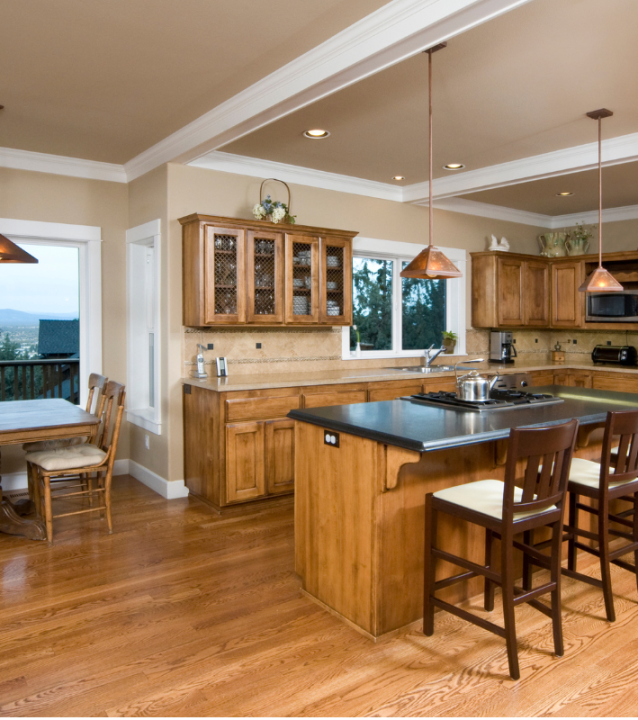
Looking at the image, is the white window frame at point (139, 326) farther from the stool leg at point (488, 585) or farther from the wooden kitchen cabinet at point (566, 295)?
the wooden kitchen cabinet at point (566, 295)

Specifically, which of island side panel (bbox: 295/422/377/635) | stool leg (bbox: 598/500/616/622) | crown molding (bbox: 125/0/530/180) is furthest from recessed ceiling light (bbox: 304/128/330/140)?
stool leg (bbox: 598/500/616/622)

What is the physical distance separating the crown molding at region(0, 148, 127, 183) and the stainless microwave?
5.02 metres

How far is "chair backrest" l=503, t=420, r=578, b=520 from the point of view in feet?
7.16

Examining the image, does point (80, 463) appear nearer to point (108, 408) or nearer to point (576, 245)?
point (108, 408)

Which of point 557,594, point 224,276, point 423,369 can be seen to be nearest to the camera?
point 557,594

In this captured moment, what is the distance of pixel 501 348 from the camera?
21.5ft

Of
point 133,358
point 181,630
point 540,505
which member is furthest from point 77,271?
point 540,505

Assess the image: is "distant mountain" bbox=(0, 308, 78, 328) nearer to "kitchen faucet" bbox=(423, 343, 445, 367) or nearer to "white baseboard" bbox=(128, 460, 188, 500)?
"white baseboard" bbox=(128, 460, 188, 500)

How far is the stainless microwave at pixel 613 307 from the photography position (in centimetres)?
622

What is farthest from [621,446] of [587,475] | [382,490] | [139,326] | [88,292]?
[88,292]

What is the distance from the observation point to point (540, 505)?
7.51 feet

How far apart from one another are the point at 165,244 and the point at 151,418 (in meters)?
1.43

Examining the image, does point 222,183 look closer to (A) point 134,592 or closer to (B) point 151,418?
(B) point 151,418

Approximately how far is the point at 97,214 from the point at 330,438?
3343mm
